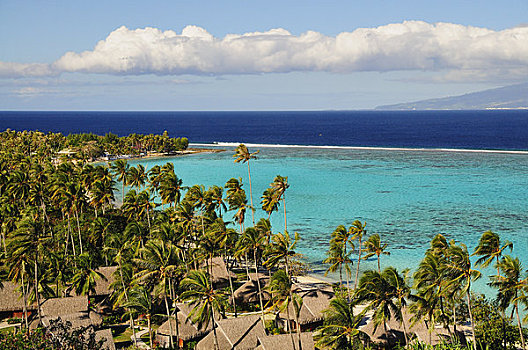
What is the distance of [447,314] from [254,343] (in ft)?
51.5

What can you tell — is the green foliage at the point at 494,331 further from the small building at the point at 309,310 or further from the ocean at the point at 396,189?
the ocean at the point at 396,189

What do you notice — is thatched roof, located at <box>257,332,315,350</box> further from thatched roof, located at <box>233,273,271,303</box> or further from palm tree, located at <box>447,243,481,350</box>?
palm tree, located at <box>447,243,481,350</box>

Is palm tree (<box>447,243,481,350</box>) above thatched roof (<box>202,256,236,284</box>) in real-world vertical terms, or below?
above

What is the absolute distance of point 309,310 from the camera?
128 feet

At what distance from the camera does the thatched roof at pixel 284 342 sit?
33.3m

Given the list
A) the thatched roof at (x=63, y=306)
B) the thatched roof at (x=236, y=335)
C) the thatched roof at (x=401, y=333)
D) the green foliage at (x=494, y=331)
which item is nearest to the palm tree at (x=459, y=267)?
the thatched roof at (x=401, y=333)

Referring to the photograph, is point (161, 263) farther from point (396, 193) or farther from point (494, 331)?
point (396, 193)

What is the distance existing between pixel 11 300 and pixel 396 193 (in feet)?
226

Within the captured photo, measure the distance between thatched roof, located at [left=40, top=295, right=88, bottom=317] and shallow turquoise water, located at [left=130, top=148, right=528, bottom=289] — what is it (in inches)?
997

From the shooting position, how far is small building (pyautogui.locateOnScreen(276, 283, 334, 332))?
38669 millimetres

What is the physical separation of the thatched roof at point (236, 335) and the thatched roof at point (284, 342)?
1.21 m

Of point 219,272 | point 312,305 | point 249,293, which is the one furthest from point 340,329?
point 219,272

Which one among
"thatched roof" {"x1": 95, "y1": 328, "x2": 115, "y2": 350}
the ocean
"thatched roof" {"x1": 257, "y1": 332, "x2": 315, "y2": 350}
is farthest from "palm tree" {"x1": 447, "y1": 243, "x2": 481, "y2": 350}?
"thatched roof" {"x1": 95, "y1": 328, "x2": 115, "y2": 350}

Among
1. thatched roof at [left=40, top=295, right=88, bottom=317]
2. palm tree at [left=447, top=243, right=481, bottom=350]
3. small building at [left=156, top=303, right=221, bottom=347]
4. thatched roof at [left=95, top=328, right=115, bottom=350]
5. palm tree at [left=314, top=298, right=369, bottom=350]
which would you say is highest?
palm tree at [left=447, top=243, right=481, bottom=350]
